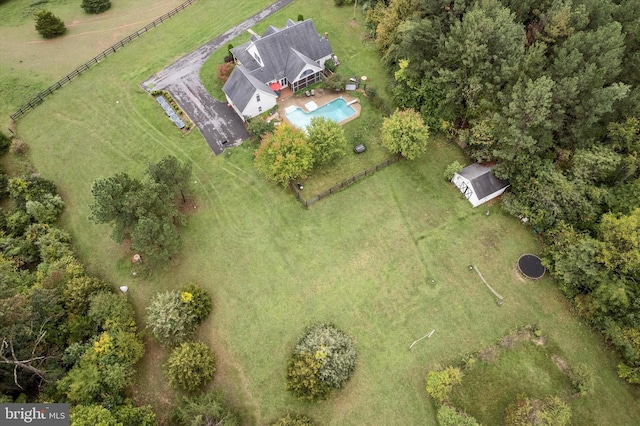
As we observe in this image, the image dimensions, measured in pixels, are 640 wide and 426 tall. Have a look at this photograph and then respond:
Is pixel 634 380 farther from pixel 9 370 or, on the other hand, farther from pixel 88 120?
pixel 88 120

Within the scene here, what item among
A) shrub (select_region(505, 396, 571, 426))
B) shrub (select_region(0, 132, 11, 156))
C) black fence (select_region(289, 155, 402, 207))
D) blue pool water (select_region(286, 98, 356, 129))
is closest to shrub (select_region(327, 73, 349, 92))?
blue pool water (select_region(286, 98, 356, 129))

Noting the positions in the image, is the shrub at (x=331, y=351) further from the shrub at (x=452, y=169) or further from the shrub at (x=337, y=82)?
the shrub at (x=337, y=82)

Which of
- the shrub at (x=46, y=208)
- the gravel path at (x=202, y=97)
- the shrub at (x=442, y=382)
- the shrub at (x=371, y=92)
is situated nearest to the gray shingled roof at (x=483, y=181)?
the shrub at (x=371, y=92)

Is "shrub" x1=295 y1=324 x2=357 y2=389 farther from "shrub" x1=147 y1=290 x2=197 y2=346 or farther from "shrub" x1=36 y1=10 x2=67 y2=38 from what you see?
"shrub" x1=36 y1=10 x2=67 y2=38

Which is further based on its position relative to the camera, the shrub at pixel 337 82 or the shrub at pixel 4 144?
the shrub at pixel 337 82

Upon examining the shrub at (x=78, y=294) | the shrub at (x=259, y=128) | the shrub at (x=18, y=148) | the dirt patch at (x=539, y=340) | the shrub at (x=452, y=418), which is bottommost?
the dirt patch at (x=539, y=340)

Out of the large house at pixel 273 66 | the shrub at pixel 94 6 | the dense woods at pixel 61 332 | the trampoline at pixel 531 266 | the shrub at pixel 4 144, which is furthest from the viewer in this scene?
the shrub at pixel 94 6

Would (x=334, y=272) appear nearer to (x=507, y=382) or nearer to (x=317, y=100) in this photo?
(x=507, y=382)
